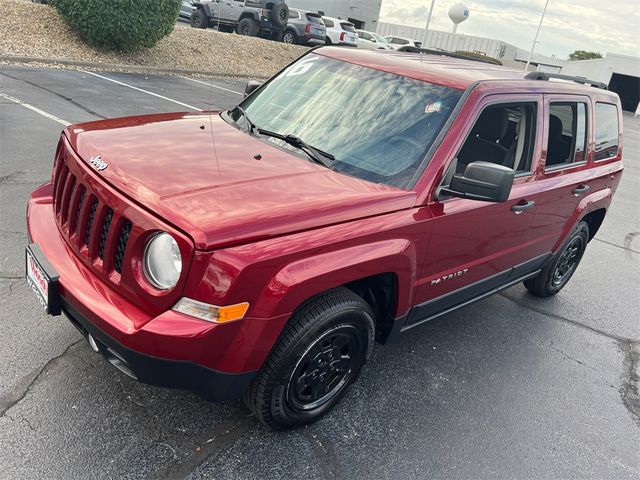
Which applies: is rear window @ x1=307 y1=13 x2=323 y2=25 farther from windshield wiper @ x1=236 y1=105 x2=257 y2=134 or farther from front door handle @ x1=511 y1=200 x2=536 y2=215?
front door handle @ x1=511 y1=200 x2=536 y2=215

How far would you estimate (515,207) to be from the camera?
11.0 ft

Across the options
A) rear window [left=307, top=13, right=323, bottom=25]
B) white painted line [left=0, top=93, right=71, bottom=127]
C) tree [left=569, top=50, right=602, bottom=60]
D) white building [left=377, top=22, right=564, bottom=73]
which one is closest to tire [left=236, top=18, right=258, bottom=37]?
rear window [left=307, top=13, right=323, bottom=25]

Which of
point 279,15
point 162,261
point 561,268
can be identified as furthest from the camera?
point 279,15

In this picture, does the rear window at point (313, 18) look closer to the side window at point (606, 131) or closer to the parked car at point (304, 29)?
the parked car at point (304, 29)

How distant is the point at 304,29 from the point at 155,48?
9.16 metres

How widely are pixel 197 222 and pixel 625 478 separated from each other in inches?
106

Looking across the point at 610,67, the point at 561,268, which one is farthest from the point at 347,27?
the point at 610,67

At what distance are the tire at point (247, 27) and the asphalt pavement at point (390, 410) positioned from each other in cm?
1873

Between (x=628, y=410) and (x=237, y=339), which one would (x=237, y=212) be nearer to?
(x=237, y=339)

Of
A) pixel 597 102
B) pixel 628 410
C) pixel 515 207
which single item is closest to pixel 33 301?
pixel 515 207

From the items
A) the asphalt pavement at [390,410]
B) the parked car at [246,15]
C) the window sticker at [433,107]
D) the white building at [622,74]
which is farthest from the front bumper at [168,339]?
the white building at [622,74]

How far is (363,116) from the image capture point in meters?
3.12

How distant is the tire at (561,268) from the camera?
462 centimetres

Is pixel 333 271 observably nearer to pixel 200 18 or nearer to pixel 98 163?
pixel 98 163
